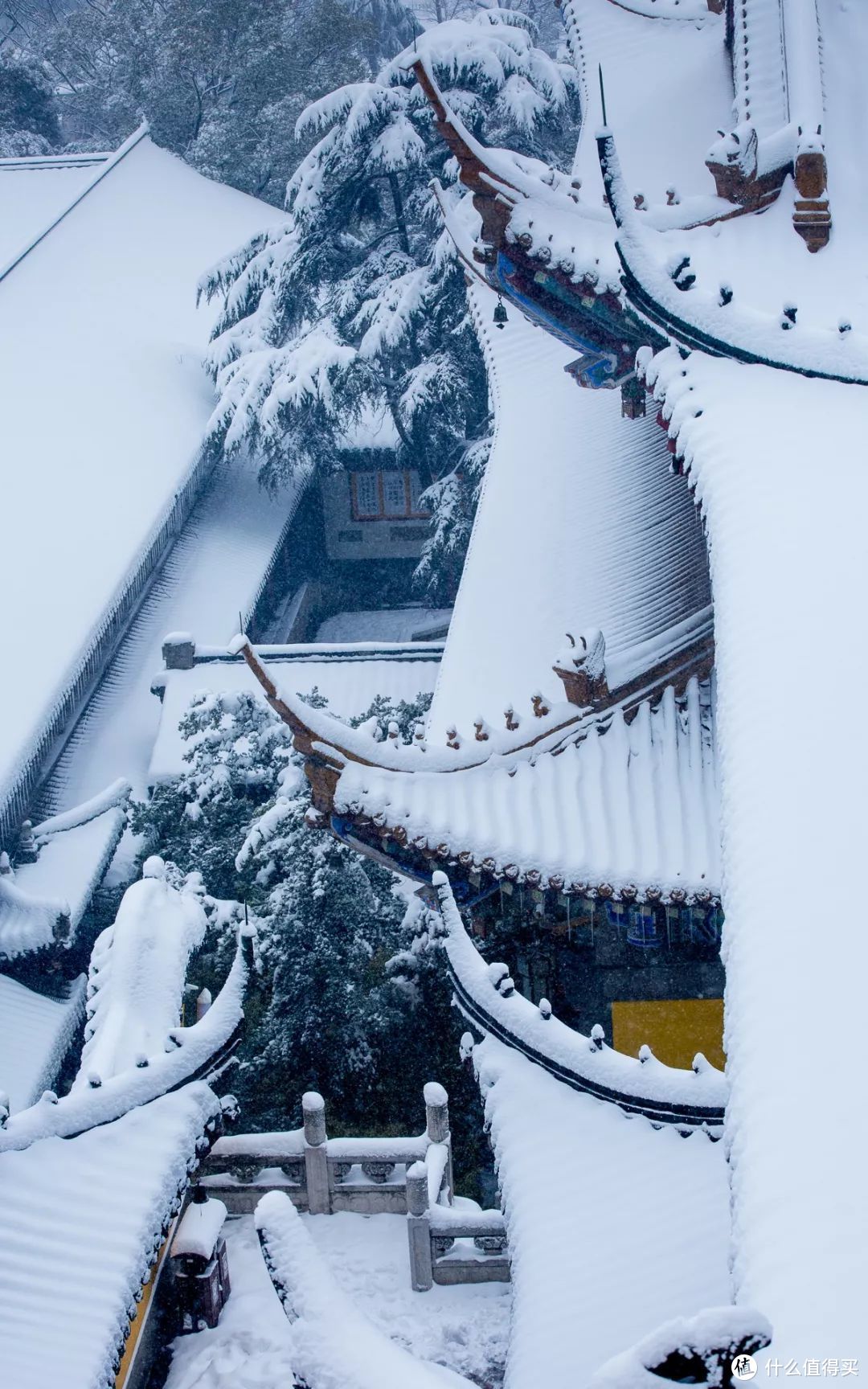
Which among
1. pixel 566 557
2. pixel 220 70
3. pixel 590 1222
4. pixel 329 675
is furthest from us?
pixel 220 70

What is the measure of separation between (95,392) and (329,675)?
7181 millimetres

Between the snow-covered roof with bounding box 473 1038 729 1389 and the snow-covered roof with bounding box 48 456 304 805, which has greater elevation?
the snow-covered roof with bounding box 48 456 304 805

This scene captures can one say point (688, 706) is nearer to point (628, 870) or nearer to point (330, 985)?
point (628, 870)

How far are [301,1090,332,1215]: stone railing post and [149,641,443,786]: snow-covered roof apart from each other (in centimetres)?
881

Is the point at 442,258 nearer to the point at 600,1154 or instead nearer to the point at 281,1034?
the point at 281,1034

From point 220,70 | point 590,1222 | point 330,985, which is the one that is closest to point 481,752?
point 590,1222

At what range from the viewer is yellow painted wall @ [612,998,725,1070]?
8445mm

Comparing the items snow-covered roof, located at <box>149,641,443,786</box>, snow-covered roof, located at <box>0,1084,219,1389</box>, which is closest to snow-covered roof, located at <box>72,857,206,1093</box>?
snow-covered roof, located at <box>0,1084,219,1389</box>

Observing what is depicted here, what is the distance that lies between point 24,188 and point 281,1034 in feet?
75.1

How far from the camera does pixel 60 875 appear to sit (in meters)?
15.2

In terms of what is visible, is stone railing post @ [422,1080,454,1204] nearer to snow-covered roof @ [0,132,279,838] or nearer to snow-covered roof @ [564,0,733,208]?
snow-covered roof @ [564,0,733,208]

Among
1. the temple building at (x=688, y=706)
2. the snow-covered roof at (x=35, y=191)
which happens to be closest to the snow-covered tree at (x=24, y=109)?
the snow-covered roof at (x=35, y=191)

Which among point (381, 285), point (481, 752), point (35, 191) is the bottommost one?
point (481, 752)

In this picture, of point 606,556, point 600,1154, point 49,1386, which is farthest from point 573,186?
point 49,1386
